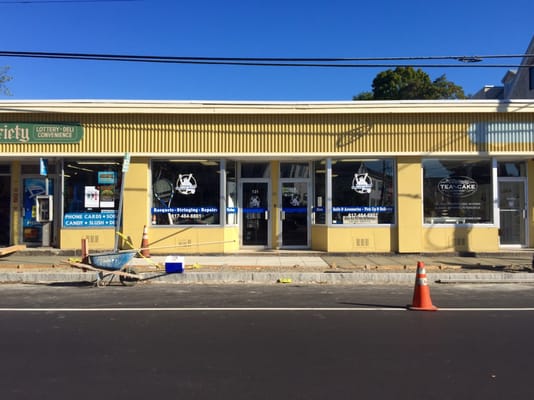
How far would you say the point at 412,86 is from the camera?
41594 millimetres

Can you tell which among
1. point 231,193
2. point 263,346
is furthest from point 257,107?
point 263,346

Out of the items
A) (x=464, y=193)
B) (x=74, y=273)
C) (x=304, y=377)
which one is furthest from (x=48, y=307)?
(x=464, y=193)

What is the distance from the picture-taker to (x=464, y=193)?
46.3ft

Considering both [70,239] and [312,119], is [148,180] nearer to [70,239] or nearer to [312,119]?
[70,239]

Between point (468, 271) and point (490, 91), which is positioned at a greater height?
point (490, 91)

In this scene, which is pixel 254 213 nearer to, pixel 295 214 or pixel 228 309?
pixel 295 214

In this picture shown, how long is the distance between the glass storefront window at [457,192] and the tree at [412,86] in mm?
28963

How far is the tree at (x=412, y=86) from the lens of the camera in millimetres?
41775

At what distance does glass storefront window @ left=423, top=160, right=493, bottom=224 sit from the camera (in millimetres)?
14102

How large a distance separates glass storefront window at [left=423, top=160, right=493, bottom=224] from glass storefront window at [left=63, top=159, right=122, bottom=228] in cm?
945

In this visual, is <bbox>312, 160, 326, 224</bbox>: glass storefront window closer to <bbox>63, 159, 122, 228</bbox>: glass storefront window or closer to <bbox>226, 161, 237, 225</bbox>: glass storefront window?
<bbox>226, 161, 237, 225</bbox>: glass storefront window

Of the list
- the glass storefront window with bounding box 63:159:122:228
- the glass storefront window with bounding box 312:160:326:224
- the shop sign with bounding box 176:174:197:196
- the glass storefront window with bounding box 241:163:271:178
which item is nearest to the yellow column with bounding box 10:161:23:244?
the glass storefront window with bounding box 63:159:122:228

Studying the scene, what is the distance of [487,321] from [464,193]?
799cm

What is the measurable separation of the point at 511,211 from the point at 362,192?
4.85 meters
